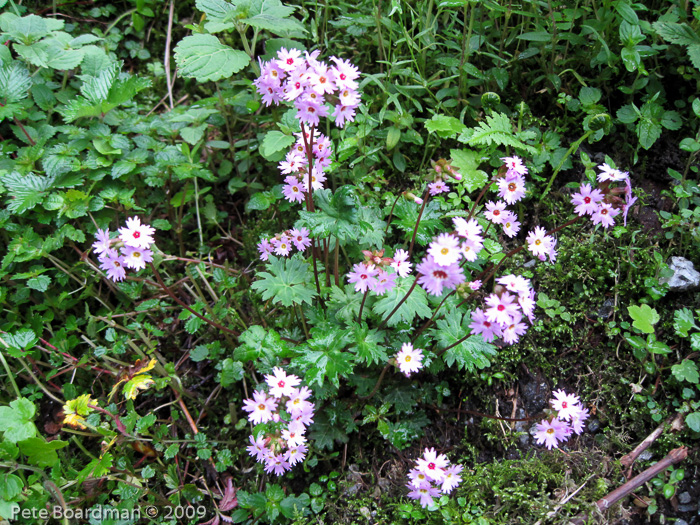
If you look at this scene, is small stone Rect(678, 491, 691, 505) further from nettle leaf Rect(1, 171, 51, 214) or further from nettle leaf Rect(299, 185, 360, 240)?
nettle leaf Rect(1, 171, 51, 214)

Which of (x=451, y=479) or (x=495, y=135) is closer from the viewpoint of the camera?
(x=451, y=479)

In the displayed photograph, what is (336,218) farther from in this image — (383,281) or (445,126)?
(445,126)

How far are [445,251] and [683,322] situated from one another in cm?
155

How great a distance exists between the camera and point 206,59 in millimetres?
2768

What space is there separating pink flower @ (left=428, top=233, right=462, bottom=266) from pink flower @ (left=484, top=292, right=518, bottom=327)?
221 mm

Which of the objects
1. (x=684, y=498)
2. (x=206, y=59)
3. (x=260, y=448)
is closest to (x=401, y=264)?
(x=260, y=448)

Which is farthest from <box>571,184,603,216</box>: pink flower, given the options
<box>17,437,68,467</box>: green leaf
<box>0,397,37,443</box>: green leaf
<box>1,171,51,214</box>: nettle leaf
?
<box>1,171,51,214</box>: nettle leaf

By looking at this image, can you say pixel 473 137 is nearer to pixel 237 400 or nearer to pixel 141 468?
pixel 237 400

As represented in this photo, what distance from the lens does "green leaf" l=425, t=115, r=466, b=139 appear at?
2957 millimetres

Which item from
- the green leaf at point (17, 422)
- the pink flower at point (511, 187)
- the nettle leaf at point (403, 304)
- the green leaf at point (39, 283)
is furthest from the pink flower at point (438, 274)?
the green leaf at point (39, 283)

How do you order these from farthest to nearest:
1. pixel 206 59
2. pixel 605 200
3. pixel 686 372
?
pixel 206 59 → pixel 686 372 → pixel 605 200

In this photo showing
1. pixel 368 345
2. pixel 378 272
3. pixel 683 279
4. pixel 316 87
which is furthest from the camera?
pixel 683 279

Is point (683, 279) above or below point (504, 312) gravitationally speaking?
below

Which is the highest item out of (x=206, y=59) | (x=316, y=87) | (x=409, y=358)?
(x=316, y=87)
